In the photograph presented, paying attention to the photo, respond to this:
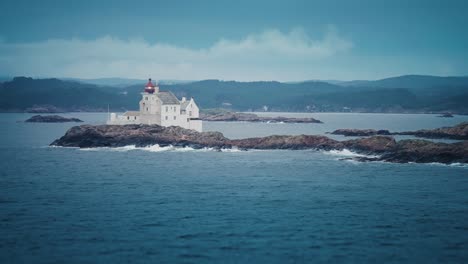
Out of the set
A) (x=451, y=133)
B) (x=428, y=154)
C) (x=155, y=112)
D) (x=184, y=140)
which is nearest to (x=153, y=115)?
(x=155, y=112)

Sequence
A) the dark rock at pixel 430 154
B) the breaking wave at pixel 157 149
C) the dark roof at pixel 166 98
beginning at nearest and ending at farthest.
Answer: the dark rock at pixel 430 154, the breaking wave at pixel 157 149, the dark roof at pixel 166 98

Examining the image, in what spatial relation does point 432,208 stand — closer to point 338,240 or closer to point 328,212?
point 328,212

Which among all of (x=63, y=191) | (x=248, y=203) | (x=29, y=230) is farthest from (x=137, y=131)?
(x=29, y=230)

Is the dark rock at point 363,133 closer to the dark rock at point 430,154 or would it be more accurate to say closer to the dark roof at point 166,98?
the dark roof at point 166,98

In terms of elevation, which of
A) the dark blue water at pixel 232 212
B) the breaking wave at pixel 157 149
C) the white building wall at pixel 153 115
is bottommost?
the dark blue water at pixel 232 212

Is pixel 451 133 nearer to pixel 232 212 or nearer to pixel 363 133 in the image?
pixel 363 133

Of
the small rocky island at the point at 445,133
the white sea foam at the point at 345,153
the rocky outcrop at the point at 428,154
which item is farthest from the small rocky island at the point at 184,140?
the small rocky island at the point at 445,133

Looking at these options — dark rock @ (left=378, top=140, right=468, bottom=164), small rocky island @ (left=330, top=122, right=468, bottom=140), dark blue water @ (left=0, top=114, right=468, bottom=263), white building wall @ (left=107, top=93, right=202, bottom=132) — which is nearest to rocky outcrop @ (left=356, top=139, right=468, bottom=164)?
dark rock @ (left=378, top=140, right=468, bottom=164)

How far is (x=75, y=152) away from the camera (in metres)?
77.6

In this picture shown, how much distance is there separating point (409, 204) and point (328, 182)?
11.1 meters

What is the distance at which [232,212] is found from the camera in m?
38.2

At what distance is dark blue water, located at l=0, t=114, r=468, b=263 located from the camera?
29047mm

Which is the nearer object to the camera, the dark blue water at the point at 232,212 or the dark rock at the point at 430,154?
the dark blue water at the point at 232,212

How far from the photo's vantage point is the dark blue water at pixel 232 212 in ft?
95.3
